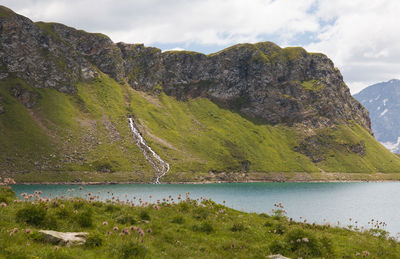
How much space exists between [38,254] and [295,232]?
13.5 metres

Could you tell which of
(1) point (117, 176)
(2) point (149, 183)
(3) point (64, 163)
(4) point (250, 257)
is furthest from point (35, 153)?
(4) point (250, 257)

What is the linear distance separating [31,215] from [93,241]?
425 cm

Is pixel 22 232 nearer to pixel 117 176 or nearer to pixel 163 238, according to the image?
pixel 163 238

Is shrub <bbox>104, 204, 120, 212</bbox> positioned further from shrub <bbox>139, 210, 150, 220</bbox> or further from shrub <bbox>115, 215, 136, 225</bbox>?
shrub <bbox>115, 215, 136, 225</bbox>

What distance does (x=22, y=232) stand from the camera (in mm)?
13680

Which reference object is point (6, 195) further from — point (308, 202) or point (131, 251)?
point (308, 202)

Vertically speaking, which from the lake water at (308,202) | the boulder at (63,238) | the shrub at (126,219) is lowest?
the lake water at (308,202)

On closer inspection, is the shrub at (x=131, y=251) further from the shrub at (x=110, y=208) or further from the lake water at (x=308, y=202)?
the lake water at (x=308, y=202)

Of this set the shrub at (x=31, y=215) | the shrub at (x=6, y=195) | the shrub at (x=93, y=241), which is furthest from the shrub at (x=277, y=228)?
the shrub at (x=6, y=195)

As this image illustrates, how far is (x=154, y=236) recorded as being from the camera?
1764cm

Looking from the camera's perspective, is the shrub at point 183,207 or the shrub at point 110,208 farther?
the shrub at point 183,207

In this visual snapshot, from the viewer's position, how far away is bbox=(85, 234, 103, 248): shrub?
14211mm

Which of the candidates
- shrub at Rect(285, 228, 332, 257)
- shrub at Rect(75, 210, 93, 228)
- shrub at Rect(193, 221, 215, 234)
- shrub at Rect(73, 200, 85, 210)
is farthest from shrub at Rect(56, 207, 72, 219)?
shrub at Rect(285, 228, 332, 257)

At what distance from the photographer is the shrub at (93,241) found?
559 inches
